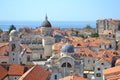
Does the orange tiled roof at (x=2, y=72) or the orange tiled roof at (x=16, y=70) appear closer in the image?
the orange tiled roof at (x=2, y=72)

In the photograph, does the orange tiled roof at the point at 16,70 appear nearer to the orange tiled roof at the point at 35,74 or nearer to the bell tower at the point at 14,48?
the orange tiled roof at the point at 35,74

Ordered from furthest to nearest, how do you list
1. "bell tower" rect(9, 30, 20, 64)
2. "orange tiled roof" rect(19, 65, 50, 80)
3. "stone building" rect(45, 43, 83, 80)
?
"bell tower" rect(9, 30, 20, 64) < "stone building" rect(45, 43, 83, 80) < "orange tiled roof" rect(19, 65, 50, 80)

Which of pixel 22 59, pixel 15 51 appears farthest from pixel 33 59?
pixel 15 51

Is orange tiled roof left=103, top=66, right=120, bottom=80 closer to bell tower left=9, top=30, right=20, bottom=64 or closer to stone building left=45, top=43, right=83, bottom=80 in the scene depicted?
stone building left=45, top=43, right=83, bottom=80

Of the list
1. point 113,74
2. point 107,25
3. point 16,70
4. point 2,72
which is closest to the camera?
point 113,74

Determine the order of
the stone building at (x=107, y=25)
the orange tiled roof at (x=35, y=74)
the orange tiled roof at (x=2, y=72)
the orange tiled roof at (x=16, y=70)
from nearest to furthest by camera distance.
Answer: the orange tiled roof at (x=35, y=74)
the orange tiled roof at (x=2, y=72)
the orange tiled roof at (x=16, y=70)
the stone building at (x=107, y=25)

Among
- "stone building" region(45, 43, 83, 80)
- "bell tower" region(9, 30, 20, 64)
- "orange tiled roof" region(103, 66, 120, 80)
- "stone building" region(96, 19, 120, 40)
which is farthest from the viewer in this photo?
"stone building" region(96, 19, 120, 40)

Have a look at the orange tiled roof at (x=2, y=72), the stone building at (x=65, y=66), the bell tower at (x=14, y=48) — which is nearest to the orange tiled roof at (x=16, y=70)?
the orange tiled roof at (x=2, y=72)

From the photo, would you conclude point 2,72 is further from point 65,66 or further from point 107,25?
point 107,25

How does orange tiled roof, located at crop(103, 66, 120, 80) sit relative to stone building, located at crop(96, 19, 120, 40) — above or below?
above

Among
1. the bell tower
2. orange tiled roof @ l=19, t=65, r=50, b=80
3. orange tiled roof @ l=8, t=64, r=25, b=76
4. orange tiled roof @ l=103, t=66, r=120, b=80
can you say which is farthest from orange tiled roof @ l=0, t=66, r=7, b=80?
orange tiled roof @ l=103, t=66, r=120, b=80

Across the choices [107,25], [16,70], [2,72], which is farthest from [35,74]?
[107,25]

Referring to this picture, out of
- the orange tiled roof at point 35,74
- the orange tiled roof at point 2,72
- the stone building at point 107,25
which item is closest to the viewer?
the orange tiled roof at point 35,74

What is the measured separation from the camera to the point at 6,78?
43000 millimetres
